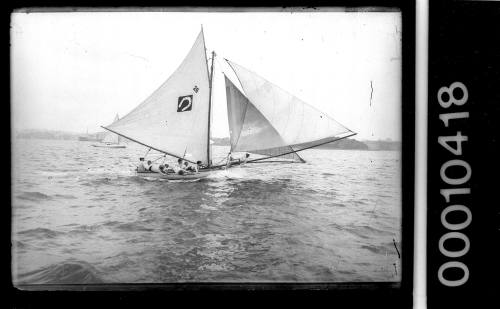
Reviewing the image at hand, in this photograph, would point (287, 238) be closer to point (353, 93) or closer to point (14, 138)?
point (353, 93)

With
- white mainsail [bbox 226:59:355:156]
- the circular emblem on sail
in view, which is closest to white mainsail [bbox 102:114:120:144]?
the circular emblem on sail

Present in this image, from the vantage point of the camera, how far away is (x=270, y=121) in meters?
1.65

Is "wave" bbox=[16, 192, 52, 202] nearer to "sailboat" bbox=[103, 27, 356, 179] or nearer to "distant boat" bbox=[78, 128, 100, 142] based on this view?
"distant boat" bbox=[78, 128, 100, 142]

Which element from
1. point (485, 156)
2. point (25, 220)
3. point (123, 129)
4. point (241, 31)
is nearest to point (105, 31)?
point (123, 129)

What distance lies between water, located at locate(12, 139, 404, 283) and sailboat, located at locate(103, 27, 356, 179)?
0.38ft

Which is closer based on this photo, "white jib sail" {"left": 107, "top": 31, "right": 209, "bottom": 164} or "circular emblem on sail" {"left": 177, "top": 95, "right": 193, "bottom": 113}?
"white jib sail" {"left": 107, "top": 31, "right": 209, "bottom": 164}

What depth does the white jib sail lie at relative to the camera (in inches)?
56.4

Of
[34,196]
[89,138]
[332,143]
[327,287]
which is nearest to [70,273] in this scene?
[34,196]

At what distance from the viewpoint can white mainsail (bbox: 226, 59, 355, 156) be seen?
1.45 metres

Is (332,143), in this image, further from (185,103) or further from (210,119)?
(185,103)

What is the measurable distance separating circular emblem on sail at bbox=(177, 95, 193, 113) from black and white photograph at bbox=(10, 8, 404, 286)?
11 cm

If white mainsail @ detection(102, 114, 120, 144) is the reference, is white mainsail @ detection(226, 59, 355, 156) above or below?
above

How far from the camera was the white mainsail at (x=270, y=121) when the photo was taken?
57.0 inches

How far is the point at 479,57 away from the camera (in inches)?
53.3
